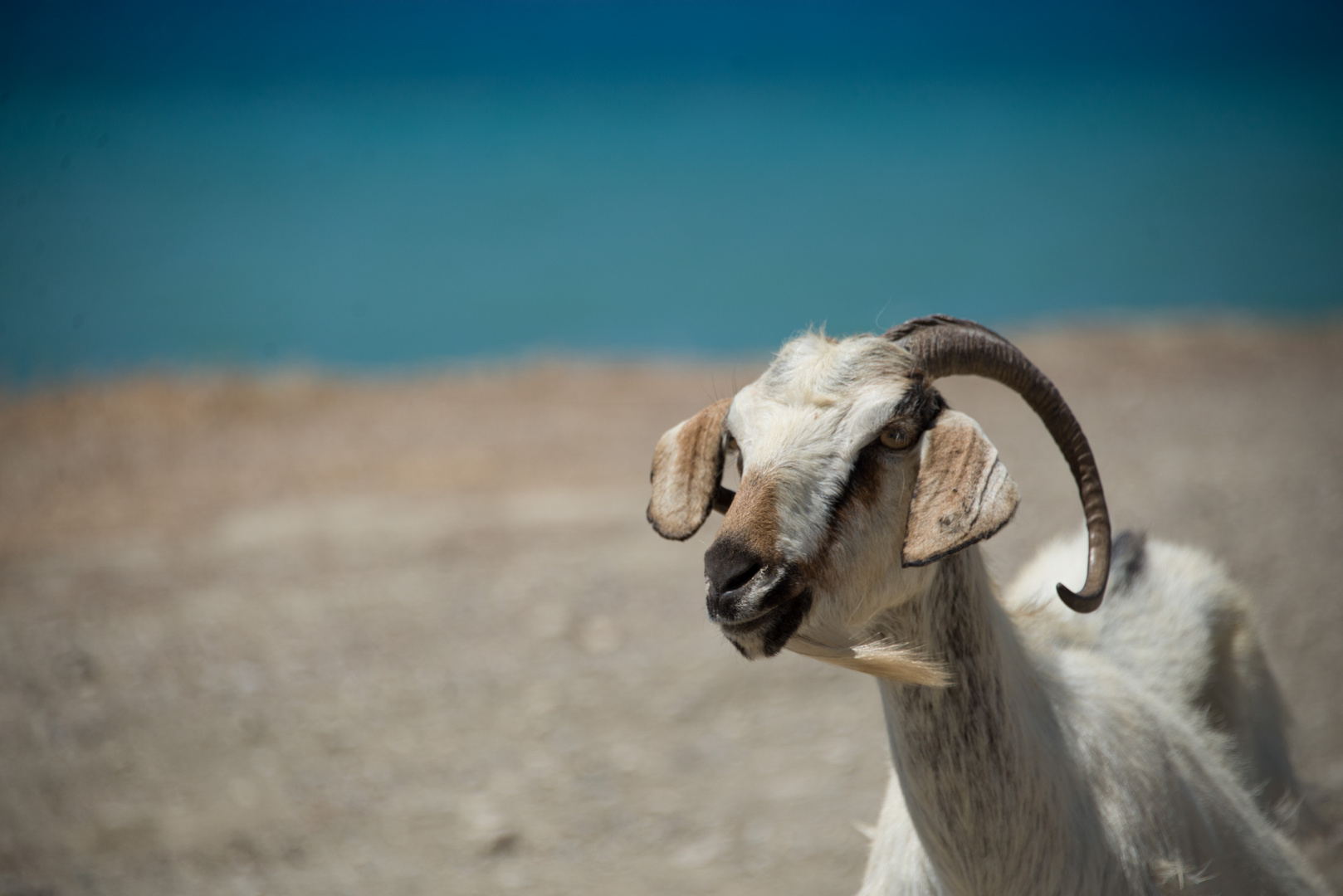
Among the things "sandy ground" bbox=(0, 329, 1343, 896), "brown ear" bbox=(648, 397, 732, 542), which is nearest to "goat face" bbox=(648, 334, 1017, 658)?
"brown ear" bbox=(648, 397, 732, 542)

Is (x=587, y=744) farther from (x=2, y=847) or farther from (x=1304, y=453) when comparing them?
(x=1304, y=453)

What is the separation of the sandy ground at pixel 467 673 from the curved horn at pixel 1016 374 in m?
1.45

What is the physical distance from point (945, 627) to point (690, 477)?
2.51ft

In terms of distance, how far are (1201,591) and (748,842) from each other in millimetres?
2625

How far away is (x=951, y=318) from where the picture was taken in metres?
2.62

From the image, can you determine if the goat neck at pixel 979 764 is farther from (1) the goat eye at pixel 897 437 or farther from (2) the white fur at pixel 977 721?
(1) the goat eye at pixel 897 437

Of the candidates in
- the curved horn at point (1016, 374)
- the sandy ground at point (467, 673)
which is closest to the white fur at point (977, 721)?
the curved horn at point (1016, 374)

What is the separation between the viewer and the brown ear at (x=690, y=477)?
257 cm

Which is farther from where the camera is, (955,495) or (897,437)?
(897,437)

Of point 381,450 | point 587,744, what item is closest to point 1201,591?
point 587,744

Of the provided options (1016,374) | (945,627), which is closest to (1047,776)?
→ (945,627)

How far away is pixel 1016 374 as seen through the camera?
2623 mm

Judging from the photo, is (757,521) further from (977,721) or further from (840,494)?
(977,721)

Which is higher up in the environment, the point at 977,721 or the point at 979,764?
the point at 977,721
